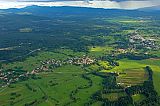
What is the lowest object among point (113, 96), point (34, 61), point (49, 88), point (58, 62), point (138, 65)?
point (34, 61)

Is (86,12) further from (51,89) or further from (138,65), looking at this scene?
(51,89)

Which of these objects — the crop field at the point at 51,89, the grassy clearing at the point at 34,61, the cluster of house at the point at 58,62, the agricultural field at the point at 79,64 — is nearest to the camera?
the crop field at the point at 51,89

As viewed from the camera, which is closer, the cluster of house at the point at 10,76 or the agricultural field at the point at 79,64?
the agricultural field at the point at 79,64

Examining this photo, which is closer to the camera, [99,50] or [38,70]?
[38,70]

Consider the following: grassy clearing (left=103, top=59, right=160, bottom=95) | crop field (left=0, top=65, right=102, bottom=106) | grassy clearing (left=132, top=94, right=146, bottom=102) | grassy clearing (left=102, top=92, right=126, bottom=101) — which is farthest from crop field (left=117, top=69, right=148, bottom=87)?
grassy clearing (left=132, top=94, right=146, bottom=102)

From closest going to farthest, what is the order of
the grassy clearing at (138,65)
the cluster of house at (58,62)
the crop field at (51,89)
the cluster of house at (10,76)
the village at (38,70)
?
the crop field at (51,89)
the cluster of house at (10,76)
the village at (38,70)
the grassy clearing at (138,65)
the cluster of house at (58,62)

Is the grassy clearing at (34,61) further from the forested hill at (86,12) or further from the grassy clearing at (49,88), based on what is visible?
the forested hill at (86,12)

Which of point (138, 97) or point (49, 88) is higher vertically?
point (138, 97)

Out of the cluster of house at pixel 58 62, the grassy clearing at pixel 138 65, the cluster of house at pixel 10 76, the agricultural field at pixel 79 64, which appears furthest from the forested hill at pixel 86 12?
the cluster of house at pixel 10 76

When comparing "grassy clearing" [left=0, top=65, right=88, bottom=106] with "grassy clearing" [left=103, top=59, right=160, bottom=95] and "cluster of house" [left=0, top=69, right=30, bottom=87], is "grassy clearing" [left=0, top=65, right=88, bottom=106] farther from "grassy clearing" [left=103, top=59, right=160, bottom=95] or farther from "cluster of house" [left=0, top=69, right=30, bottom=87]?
"grassy clearing" [left=103, top=59, right=160, bottom=95]

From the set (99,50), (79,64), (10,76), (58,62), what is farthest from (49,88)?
(99,50)

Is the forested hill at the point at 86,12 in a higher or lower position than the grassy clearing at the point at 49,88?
lower
